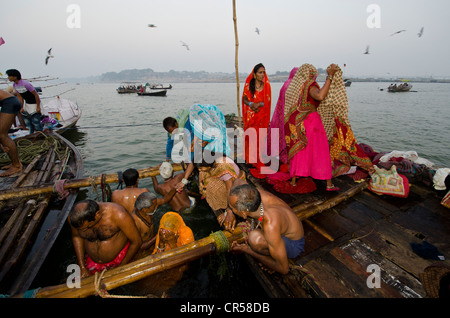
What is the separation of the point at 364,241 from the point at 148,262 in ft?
10.0

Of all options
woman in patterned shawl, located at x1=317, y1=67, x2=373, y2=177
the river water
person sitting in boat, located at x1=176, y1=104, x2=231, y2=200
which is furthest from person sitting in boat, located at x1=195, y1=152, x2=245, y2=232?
woman in patterned shawl, located at x1=317, y1=67, x2=373, y2=177

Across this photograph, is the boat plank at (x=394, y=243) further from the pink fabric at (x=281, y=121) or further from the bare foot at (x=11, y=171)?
the bare foot at (x=11, y=171)

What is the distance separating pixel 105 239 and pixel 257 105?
4042 millimetres

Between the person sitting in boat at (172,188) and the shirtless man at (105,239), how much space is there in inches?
55.8

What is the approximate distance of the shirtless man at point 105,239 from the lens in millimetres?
2787

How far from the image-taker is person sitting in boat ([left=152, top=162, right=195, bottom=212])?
4.39 metres

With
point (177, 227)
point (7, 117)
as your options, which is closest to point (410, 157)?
point (177, 227)

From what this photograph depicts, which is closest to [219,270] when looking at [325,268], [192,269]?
[192,269]

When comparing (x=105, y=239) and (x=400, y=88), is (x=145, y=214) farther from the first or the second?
(x=400, y=88)

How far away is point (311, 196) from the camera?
419 centimetres

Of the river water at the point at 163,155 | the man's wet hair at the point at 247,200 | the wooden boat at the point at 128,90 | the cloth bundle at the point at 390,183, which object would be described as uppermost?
the wooden boat at the point at 128,90

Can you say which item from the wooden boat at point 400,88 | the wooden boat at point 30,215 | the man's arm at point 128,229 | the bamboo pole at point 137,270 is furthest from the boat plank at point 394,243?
the wooden boat at point 400,88

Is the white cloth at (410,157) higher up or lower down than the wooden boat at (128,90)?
lower down
